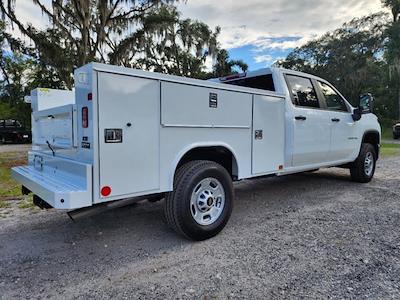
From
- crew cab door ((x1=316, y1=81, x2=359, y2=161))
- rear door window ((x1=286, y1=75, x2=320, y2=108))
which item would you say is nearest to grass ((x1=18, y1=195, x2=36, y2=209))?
rear door window ((x1=286, y1=75, x2=320, y2=108))

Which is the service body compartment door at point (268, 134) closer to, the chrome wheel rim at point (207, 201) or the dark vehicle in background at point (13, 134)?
the chrome wheel rim at point (207, 201)

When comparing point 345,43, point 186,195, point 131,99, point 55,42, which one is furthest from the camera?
point 345,43

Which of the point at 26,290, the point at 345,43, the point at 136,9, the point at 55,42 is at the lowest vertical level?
the point at 26,290

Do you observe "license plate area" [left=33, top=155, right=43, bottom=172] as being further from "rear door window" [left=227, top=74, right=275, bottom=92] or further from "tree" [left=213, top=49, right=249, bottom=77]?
"tree" [left=213, top=49, right=249, bottom=77]

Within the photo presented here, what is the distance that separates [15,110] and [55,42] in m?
15.8


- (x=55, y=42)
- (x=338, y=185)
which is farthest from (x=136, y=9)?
(x=338, y=185)

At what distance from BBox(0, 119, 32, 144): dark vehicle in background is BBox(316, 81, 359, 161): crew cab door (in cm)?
2169

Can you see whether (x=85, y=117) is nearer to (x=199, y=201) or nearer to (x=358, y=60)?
(x=199, y=201)

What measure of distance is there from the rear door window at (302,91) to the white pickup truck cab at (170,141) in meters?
0.02

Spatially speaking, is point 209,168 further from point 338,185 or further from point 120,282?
point 338,185

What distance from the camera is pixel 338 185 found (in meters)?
6.26

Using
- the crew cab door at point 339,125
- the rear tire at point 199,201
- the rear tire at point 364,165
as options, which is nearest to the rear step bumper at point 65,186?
the rear tire at point 199,201

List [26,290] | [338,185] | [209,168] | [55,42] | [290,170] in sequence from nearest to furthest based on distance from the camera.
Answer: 1. [26,290]
2. [209,168]
3. [290,170]
4. [338,185]
5. [55,42]

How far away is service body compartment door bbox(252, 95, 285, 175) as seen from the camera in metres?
4.01
